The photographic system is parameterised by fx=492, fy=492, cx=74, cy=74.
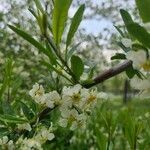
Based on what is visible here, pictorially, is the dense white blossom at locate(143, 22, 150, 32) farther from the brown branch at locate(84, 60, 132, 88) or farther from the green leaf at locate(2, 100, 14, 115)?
the green leaf at locate(2, 100, 14, 115)

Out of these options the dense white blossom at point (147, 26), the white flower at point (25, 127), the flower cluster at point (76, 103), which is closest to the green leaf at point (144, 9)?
the dense white blossom at point (147, 26)

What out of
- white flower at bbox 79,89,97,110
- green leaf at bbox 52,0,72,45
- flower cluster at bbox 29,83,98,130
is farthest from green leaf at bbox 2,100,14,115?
green leaf at bbox 52,0,72,45

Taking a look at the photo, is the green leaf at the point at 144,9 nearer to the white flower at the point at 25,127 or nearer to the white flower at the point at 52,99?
the white flower at the point at 52,99

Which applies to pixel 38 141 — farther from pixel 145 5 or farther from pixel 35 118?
pixel 145 5

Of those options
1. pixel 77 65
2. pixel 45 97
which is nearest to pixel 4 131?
pixel 45 97

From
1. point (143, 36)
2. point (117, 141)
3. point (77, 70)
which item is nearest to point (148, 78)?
point (143, 36)
